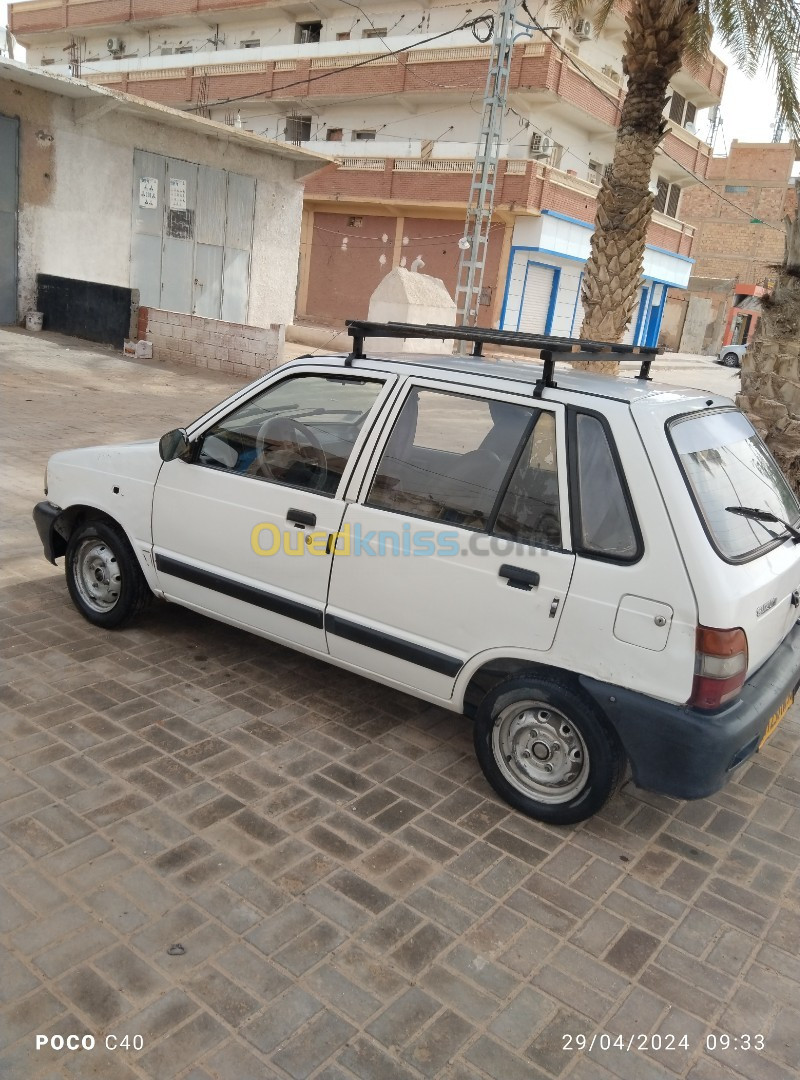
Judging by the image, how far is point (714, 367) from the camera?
38.3 meters

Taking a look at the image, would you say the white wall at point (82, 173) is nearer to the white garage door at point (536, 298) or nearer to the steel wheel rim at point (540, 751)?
the white garage door at point (536, 298)

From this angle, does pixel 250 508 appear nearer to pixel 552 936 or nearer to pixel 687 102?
pixel 552 936

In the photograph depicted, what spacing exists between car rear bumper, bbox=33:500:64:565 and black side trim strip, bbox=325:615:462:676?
1992 millimetres

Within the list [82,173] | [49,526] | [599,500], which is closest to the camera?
[599,500]

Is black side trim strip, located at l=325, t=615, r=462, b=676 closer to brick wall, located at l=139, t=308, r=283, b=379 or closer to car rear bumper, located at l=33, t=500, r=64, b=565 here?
car rear bumper, located at l=33, t=500, r=64, b=565

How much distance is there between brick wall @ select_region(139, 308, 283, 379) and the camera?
15547mm

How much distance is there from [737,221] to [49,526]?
59980mm

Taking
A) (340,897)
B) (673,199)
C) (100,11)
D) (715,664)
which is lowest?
(340,897)

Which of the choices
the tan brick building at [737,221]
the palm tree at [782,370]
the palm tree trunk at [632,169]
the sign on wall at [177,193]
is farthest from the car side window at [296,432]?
the tan brick building at [737,221]

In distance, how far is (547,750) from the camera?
134 inches

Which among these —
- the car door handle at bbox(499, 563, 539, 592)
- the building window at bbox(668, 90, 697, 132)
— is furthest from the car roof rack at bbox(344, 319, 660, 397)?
the building window at bbox(668, 90, 697, 132)

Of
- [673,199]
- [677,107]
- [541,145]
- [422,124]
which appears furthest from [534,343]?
Result: [673,199]

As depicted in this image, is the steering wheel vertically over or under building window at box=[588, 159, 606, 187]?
under

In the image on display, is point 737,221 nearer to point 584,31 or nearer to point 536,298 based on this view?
point 584,31
